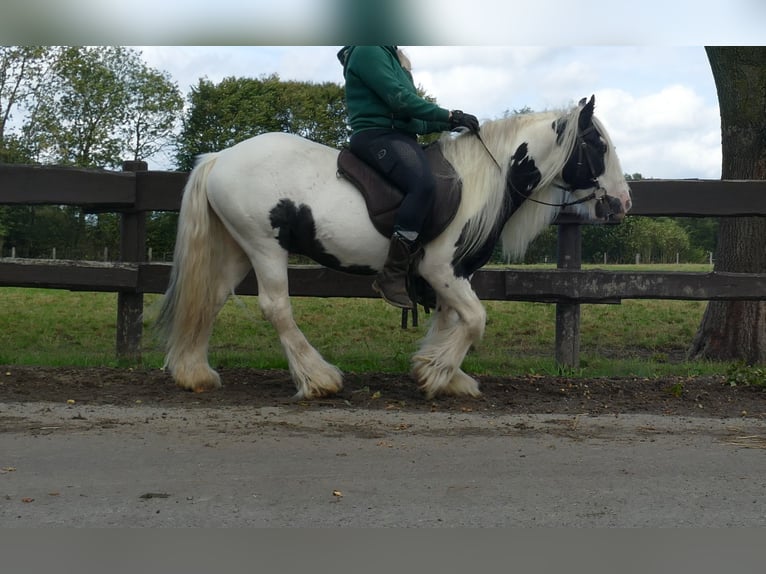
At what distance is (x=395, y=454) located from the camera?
408 cm

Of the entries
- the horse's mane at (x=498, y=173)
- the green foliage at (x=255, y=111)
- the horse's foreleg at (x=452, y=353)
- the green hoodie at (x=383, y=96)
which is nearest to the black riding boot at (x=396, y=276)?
the horse's foreleg at (x=452, y=353)

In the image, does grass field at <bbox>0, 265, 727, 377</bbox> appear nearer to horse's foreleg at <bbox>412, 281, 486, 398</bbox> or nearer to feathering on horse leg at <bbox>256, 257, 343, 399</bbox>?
feathering on horse leg at <bbox>256, 257, 343, 399</bbox>

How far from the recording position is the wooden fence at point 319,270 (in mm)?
7031

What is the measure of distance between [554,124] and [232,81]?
29672 mm

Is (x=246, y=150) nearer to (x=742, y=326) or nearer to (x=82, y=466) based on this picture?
(x=82, y=466)

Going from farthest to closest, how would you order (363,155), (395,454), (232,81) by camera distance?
(232,81) → (363,155) → (395,454)

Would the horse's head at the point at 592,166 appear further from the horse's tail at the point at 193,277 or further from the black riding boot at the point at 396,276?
the horse's tail at the point at 193,277

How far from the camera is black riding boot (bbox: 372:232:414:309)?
5.55 meters

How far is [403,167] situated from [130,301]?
3053mm

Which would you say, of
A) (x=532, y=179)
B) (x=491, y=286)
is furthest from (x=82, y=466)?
(x=491, y=286)

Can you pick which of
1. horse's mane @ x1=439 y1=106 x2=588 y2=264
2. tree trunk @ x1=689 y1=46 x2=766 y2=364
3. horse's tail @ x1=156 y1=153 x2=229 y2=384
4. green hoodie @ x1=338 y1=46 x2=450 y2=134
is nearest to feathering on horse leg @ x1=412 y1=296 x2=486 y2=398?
horse's mane @ x1=439 y1=106 x2=588 y2=264

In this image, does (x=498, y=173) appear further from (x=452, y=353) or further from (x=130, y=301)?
(x=130, y=301)

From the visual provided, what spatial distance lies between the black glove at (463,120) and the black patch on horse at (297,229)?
1.17 m

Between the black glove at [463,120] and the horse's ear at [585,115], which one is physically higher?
the horse's ear at [585,115]
